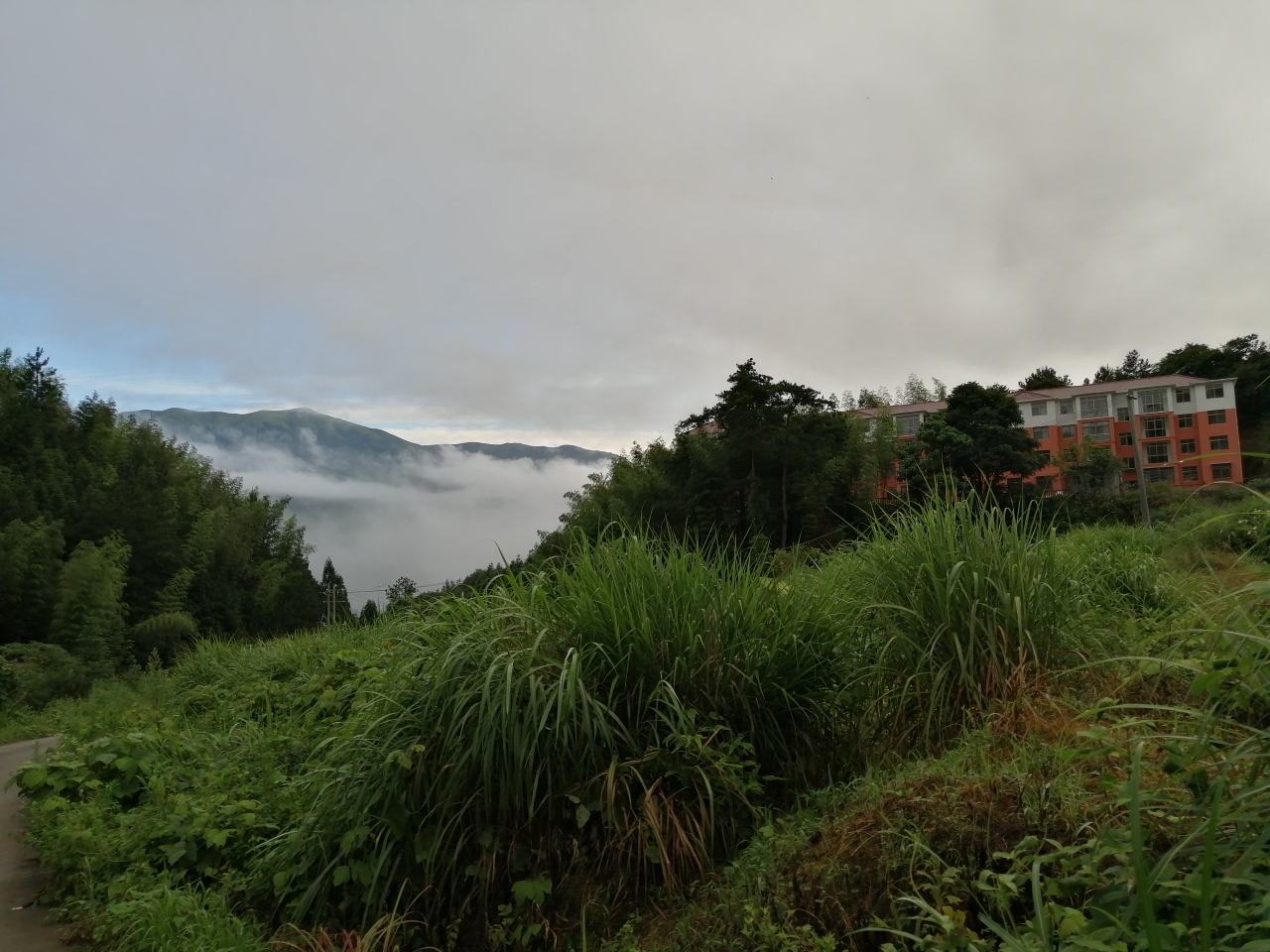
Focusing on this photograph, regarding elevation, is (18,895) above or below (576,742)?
below

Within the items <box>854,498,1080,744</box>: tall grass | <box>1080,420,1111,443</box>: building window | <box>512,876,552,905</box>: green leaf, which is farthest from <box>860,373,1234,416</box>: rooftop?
<box>512,876,552,905</box>: green leaf

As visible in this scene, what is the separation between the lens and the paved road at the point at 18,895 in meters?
4.22

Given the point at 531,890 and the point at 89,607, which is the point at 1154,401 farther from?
the point at 531,890

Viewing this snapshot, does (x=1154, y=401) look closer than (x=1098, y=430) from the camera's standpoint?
No

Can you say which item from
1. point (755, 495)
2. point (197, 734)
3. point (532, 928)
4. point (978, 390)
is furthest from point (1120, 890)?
point (978, 390)

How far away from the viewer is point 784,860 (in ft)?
9.67

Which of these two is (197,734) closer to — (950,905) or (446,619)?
(446,619)

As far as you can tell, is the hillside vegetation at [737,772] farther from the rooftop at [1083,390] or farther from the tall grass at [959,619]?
the rooftop at [1083,390]

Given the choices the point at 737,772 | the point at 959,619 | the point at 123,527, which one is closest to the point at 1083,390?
the point at 123,527

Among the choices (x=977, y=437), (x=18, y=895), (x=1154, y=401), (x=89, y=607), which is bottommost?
(x=89, y=607)

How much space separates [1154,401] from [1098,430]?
4.22m

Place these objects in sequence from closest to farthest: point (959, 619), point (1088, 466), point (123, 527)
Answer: point (959, 619)
point (1088, 466)
point (123, 527)

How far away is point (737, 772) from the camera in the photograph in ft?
12.0

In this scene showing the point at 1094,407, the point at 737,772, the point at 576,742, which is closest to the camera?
the point at 576,742
